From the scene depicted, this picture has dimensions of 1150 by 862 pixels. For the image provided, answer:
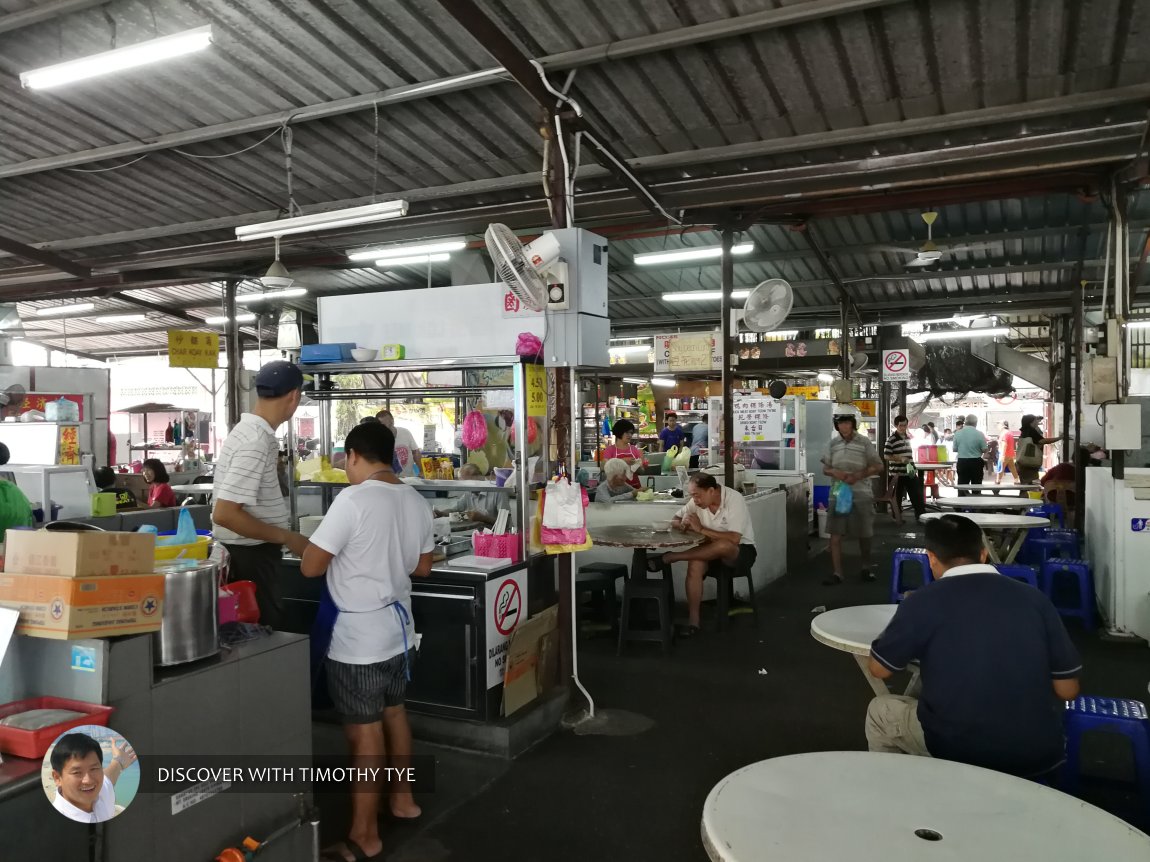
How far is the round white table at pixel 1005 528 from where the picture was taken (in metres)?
6.30

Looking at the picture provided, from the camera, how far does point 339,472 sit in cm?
527

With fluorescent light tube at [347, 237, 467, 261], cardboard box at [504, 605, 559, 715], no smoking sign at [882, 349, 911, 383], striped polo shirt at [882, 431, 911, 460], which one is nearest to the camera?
cardboard box at [504, 605, 559, 715]

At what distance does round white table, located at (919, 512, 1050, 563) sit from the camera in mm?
6305

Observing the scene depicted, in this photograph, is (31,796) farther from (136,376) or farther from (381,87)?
(136,376)

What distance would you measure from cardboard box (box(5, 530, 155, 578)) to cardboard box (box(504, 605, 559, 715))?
7.19ft

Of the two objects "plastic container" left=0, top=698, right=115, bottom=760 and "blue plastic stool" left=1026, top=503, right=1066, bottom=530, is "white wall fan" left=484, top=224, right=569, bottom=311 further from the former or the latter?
"blue plastic stool" left=1026, top=503, right=1066, bottom=530

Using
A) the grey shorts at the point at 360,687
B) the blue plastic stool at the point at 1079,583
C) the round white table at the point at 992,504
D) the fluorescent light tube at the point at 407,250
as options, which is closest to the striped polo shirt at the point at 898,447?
the round white table at the point at 992,504

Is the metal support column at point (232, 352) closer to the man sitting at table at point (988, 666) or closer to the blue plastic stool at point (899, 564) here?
the blue plastic stool at point (899, 564)

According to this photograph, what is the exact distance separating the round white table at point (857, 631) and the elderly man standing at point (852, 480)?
438cm

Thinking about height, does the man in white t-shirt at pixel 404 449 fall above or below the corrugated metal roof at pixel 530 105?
below

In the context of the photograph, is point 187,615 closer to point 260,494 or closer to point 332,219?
point 260,494

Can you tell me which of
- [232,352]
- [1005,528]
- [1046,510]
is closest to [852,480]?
[1005,528]

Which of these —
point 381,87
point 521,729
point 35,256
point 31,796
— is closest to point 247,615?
point 31,796

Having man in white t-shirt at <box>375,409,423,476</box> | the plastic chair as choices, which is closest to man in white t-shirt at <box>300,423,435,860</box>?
man in white t-shirt at <box>375,409,423,476</box>
